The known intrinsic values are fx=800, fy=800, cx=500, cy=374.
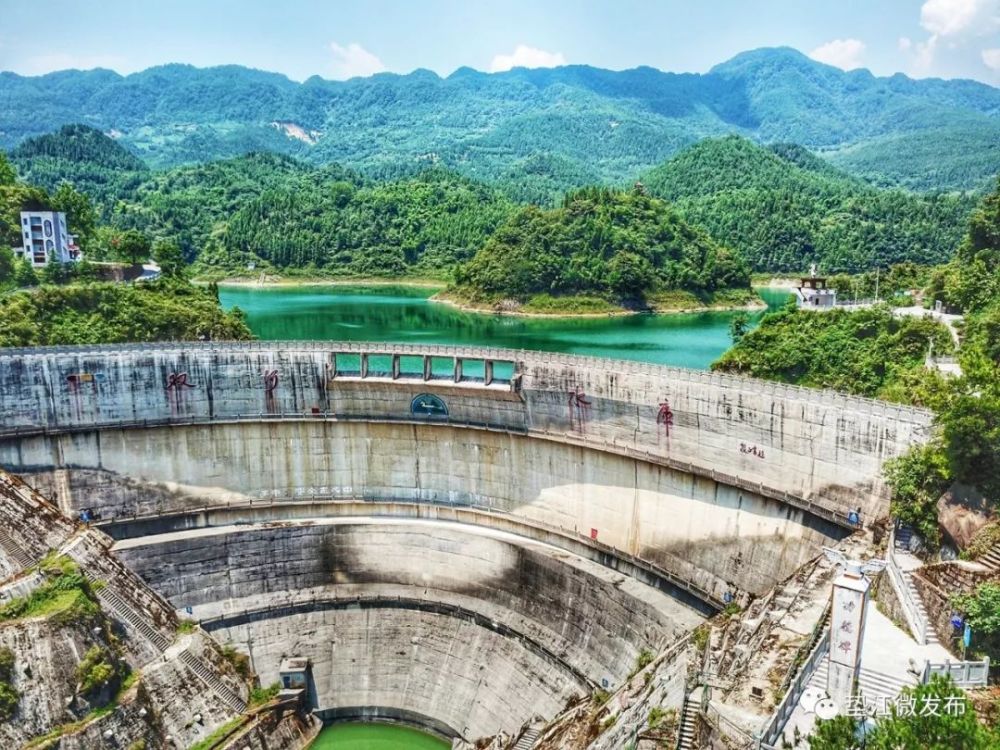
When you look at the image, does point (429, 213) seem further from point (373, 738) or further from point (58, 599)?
point (58, 599)

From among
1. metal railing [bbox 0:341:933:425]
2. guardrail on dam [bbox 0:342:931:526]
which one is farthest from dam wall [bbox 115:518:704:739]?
metal railing [bbox 0:341:933:425]

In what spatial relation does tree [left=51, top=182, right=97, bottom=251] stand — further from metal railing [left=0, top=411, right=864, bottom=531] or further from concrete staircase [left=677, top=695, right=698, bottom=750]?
concrete staircase [left=677, top=695, right=698, bottom=750]

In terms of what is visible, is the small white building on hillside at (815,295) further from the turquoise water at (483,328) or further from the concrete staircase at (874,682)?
the concrete staircase at (874,682)

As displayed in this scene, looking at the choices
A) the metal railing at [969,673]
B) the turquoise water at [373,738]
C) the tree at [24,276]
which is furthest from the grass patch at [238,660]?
the tree at [24,276]

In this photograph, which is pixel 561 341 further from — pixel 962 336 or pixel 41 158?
pixel 41 158

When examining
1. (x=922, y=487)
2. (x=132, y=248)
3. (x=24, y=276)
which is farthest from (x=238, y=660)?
(x=132, y=248)
